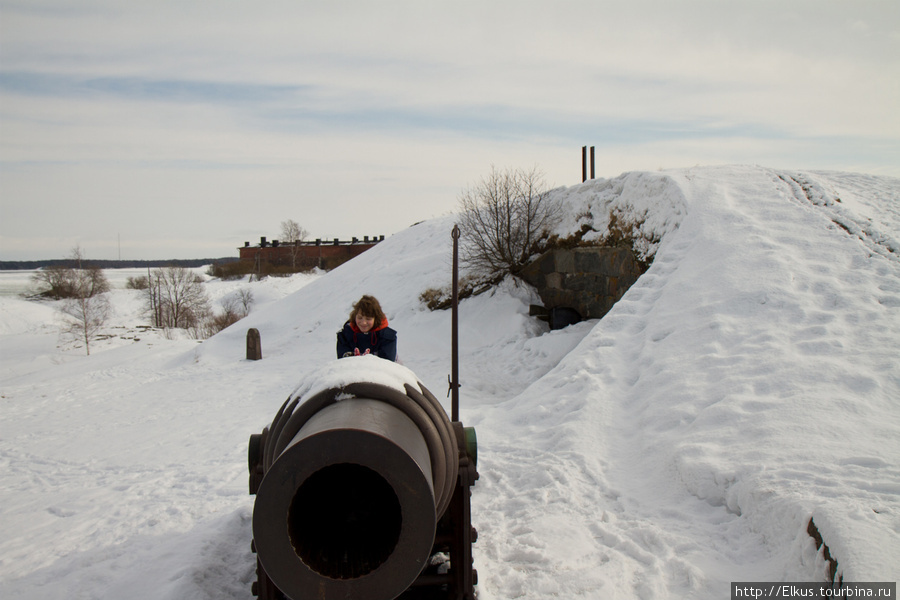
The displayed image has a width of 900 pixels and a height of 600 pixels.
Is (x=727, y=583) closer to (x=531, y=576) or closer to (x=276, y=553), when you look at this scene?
(x=531, y=576)

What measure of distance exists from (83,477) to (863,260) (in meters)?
9.33

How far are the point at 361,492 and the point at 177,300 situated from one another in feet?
145

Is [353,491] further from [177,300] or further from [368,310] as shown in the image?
[177,300]

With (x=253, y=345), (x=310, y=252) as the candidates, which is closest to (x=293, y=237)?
(x=310, y=252)

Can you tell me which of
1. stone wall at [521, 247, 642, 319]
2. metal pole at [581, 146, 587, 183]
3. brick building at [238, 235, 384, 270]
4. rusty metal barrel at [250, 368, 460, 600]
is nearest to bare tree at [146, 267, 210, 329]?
brick building at [238, 235, 384, 270]

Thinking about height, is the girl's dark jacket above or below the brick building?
below

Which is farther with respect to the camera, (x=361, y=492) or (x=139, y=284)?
(x=139, y=284)

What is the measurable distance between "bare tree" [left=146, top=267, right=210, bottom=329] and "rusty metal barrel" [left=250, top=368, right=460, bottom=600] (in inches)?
1570

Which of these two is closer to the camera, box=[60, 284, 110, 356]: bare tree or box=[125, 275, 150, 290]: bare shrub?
box=[60, 284, 110, 356]: bare tree

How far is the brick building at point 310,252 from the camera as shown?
4819cm

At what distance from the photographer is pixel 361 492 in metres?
2.41

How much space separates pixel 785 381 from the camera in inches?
190

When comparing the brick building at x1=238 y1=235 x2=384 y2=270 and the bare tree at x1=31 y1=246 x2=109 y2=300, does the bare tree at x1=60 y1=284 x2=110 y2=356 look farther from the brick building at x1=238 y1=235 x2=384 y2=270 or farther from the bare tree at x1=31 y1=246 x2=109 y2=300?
the brick building at x1=238 y1=235 x2=384 y2=270

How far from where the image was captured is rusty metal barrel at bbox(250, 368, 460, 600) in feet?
6.36
